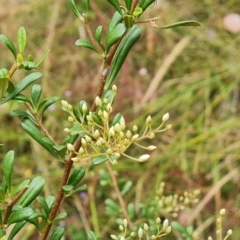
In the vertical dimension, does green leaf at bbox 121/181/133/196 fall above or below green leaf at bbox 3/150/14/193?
below

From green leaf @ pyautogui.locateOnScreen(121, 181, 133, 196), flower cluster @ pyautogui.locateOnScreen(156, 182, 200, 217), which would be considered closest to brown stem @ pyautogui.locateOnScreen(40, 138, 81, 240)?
flower cluster @ pyautogui.locateOnScreen(156, 182, 200, 217)

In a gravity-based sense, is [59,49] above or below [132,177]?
above

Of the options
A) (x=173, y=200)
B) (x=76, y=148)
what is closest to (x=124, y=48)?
(x=76, y=148)

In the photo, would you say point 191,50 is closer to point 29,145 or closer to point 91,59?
point 91,59

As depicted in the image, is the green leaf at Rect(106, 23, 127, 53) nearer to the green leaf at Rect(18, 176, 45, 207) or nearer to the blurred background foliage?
the green leaf at Rect(18, 176, 45, 207)

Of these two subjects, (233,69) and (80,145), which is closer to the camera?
(80,145)

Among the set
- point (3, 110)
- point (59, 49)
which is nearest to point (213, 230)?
point (3, 110)

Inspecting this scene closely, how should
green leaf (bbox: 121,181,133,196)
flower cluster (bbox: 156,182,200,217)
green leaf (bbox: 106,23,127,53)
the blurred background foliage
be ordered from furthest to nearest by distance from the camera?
the blurred background foliage
green leaf (bbox: 121,181,133,196)
flower cluster (bbox: 156,182,200,217)
green leaf (bbox: 106,23,127,53)
